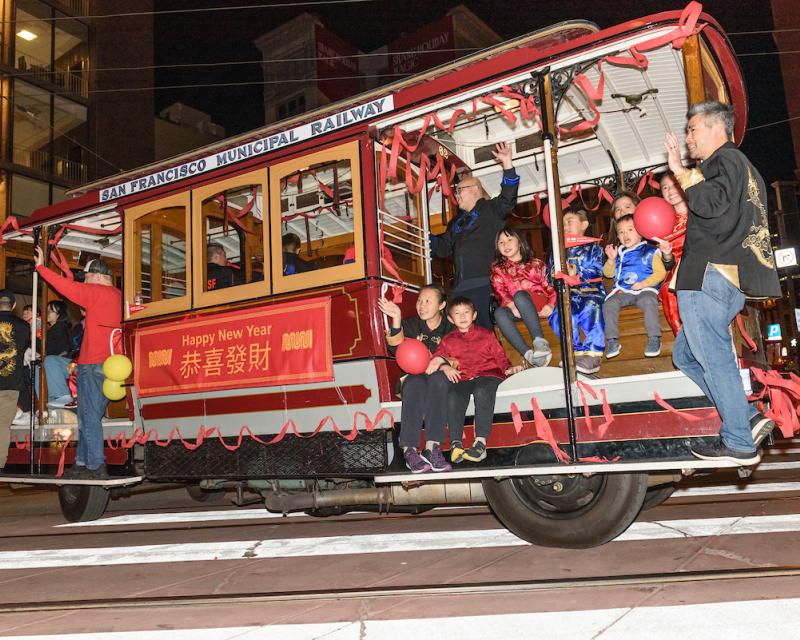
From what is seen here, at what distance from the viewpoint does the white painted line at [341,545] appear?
4.70 metres

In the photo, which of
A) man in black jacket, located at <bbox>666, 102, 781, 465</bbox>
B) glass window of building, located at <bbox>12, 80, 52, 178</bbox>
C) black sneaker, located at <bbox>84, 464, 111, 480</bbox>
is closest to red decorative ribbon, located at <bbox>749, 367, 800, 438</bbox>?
man in black jacket, located at <bbox>666, 102, 781, 465</bbox>

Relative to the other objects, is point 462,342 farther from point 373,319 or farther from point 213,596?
point 213,596

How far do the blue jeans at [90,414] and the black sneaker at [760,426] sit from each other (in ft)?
17.8

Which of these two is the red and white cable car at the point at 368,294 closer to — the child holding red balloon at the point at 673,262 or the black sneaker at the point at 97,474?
the black sneaker at the point at 97,474

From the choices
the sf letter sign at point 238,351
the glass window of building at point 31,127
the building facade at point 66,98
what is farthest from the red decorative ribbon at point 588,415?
the glass window of building at point 31,127

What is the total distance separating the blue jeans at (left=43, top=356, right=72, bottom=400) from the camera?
7.12 meters

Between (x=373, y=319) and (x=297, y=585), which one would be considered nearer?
(x=297, y=585)

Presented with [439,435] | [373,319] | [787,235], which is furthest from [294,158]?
[787,235]

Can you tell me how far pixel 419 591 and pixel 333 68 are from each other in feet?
134

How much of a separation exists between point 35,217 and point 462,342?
16.9ft

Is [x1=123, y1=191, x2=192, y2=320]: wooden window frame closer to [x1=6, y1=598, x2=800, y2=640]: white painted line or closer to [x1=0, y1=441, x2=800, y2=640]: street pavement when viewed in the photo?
[x1=0, y1=441, x2=800, y2=640]: street pavement

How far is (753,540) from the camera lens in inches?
170

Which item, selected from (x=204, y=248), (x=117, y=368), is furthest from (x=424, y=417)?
(x=117, y=368)

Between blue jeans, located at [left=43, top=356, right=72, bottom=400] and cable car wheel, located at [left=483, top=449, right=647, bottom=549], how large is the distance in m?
4.94
